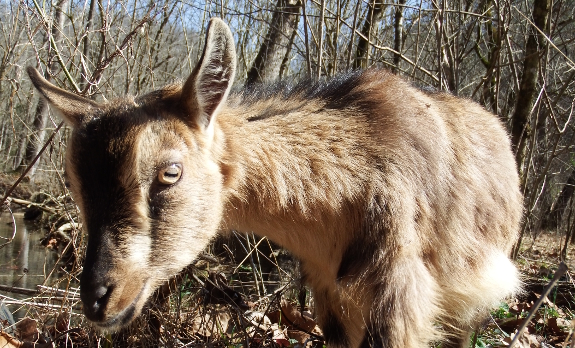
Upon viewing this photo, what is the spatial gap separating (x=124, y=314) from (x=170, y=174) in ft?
2.22

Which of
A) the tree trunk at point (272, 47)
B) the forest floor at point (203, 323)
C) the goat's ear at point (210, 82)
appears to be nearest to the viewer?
the goat's ear at point (210, 82)

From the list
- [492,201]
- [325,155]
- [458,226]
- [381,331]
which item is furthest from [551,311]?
[325,155]

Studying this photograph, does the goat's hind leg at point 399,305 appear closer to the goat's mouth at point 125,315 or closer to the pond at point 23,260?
the goat's mouth at point 125,315

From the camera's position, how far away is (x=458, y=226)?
3170 mm

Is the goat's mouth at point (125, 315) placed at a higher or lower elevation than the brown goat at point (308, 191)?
lower

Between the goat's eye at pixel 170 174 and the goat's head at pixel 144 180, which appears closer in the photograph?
the goat's head at pixel 144 180

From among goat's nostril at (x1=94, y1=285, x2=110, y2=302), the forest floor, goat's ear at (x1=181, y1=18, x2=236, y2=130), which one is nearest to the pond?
the forest floor

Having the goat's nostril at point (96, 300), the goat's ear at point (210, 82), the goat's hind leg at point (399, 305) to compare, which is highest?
the goat's ear at point (210, 82)

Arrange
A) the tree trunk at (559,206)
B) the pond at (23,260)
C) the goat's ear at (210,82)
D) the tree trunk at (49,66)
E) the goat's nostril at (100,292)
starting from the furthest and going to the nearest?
the tree trunk at (559,206)
the pond at (23,260)
the tree trunk at (49,66)
the goat's ear at (210,82)
the goat's nostril at (100,292)

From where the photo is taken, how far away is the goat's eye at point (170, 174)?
100.0 inches

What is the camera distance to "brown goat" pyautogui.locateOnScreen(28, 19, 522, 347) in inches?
97.4

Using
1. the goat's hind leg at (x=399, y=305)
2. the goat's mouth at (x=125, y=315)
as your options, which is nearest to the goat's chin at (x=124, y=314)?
the goat's mouth at (x=125, y=315)

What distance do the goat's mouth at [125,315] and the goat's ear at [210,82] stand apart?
88 cm

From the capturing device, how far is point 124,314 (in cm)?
246
